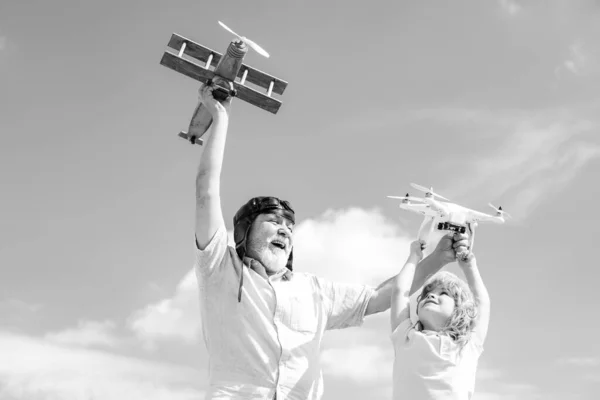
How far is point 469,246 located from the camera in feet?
20.9

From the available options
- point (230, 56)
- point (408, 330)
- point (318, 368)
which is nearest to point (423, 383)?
point (408, 330)

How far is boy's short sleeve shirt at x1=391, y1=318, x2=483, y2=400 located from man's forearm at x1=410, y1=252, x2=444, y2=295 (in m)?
0.83

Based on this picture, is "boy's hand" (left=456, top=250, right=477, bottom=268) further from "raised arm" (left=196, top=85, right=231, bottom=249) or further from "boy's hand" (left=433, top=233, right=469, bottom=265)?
"raised arm" (left=196, top=85, right=231, bottom=249)

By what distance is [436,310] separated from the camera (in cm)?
550

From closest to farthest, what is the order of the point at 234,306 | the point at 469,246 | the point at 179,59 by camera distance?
1. the point at 234,306
2. the point at 469,246
3. the point at 179,59

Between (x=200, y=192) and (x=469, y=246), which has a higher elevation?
(x=469, y=246)

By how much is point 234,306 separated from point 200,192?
3.36 ft

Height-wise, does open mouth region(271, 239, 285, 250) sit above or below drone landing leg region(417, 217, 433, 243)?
below

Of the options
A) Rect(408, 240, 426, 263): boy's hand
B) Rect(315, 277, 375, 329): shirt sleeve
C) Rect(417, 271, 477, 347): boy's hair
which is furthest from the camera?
Rect(408, 240, 426, 263): boy's hand

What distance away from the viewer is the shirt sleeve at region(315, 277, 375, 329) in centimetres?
578

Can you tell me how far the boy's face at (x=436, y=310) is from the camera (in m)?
5.50

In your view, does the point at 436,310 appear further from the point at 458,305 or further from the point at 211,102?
the point at 211,102

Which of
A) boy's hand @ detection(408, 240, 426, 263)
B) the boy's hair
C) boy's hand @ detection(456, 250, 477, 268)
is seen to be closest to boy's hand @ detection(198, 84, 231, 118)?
boy's hand @ detection(408, 240, 426, 263)

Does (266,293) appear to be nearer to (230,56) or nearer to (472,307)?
(472,307)
